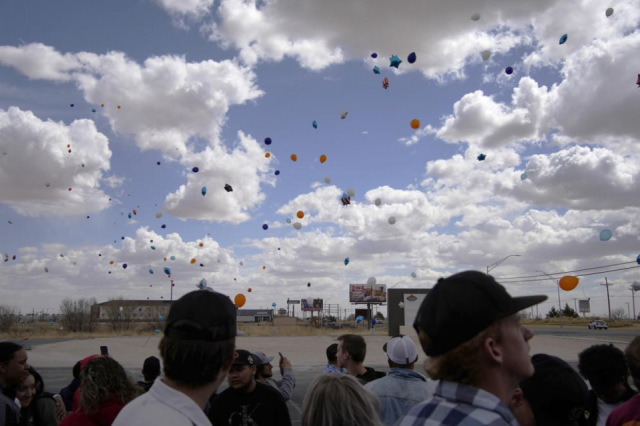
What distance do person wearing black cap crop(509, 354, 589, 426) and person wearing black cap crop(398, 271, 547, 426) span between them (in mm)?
586

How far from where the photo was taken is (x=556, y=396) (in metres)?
2.13

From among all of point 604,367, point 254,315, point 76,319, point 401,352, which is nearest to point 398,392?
point 401,352

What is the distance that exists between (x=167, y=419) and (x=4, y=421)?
3.09 meters

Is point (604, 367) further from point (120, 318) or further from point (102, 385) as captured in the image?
point (120, 318)

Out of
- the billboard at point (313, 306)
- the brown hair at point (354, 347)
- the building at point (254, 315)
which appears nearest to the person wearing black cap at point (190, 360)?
the brown hair at point (354, 347)

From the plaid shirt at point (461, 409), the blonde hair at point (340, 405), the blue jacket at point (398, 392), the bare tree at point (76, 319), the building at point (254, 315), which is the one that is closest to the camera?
the plaid shirt at point (461, 409)

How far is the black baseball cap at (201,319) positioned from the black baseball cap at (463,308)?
2.45ft

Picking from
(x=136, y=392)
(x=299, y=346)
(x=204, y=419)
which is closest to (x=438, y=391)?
(x=204, y=419)

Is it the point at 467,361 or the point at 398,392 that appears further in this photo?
the point at 398,392

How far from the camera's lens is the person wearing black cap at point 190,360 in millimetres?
1719

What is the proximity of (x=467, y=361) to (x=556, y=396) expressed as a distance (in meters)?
0.83

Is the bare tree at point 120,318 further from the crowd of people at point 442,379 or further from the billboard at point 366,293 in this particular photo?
the crowd of people at point 442,379

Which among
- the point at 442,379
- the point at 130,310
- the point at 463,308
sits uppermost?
the point at 463,308

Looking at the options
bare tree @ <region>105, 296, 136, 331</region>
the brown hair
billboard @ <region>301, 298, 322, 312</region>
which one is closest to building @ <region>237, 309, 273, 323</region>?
billboard @ <region>301, 298, 322, 312</region>
